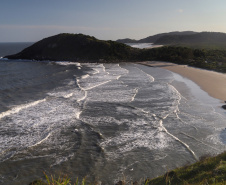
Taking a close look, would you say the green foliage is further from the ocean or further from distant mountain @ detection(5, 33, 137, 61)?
distant mountain @ detection(5, 33, 137, 61)

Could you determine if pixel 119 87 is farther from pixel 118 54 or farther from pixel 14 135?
pixel 118 54

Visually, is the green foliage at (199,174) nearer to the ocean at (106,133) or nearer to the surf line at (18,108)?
the ocean at (106,133)

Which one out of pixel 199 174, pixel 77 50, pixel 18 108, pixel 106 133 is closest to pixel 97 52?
pixel 77 50

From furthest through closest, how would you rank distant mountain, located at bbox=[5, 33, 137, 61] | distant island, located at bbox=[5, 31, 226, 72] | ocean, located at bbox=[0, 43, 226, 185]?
distant mountain, located at bbox=[5, 33, 137, 61] → distant island, located at bbox=[5, 31, 226, 72] → ocean, located at bbox=[0, 43, 226, 185]

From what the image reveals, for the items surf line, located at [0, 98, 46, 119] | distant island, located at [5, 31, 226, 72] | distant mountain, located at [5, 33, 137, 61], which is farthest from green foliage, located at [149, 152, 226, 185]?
distant mountain, located at [5, 33, 137, 61]

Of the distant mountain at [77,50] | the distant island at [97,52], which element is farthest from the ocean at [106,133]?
the distant mountain at [77,50]

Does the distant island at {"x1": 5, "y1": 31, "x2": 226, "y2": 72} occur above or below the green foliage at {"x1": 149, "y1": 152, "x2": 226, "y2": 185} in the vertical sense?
above
